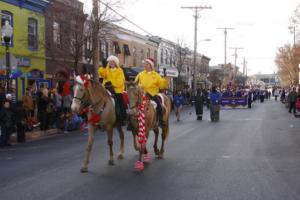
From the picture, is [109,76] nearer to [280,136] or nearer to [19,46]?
[280,136]

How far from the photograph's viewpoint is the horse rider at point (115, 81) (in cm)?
977

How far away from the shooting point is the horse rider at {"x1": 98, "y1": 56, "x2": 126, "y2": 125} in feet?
32.1

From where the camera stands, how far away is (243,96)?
40594mm

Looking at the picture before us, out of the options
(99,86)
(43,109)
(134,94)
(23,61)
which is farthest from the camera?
(23,61)

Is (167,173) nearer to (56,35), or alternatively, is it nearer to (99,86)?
(99,86)

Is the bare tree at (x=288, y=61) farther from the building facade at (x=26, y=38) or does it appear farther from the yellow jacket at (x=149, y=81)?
the yellow jacket at (x=149, y=81)

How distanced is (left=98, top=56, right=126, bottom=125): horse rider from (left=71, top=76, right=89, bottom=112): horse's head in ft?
3.60

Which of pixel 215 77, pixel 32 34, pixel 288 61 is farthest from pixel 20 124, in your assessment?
pixel 215 77

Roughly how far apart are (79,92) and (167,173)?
7.73ft

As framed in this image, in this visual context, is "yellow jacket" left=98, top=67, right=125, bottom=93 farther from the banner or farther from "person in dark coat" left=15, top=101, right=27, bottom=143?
the banner

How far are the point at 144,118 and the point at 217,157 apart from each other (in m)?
2.55

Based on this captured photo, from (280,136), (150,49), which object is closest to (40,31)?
(280,136)

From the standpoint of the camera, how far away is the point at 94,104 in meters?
9.04

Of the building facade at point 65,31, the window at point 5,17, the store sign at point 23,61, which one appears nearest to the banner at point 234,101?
the building facade at point 65,31
